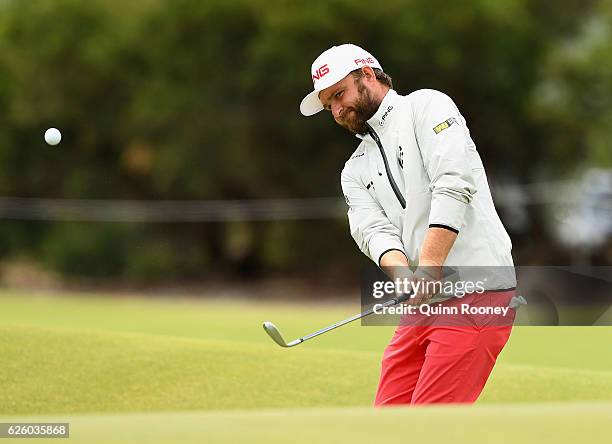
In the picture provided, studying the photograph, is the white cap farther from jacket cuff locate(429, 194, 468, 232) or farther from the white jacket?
jacket cuff locate(429, 194, 468, 232)

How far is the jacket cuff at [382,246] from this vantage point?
4801 millimetres

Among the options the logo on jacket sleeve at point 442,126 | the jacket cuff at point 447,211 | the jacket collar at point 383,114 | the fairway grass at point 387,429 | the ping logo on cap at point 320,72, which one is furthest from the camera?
the ping logo on cap at point 320,72

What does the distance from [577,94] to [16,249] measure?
14017 mm

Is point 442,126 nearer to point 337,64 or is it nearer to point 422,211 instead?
point 422,211

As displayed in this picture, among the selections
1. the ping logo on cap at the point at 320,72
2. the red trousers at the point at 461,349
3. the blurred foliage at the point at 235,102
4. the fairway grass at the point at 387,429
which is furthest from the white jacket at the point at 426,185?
the blurred foliage at the point at 235,102

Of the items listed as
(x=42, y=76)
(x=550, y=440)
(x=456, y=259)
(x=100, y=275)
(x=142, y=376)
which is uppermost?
(x=42, y=76)

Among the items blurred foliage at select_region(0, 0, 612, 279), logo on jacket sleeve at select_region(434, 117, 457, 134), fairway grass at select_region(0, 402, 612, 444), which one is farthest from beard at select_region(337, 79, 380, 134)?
→ blurred foliage at select_region(0, 0, 612, 279)

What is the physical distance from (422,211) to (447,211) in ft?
0.82

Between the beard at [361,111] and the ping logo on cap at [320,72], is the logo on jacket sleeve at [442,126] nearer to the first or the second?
the beard at [361,111]

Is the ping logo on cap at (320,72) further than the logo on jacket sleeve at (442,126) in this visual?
Yes

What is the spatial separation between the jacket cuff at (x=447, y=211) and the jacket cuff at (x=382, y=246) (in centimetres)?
35

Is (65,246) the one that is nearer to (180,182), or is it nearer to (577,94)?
(180,182)

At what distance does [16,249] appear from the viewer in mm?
28672

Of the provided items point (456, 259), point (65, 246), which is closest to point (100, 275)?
point (65, 246)
